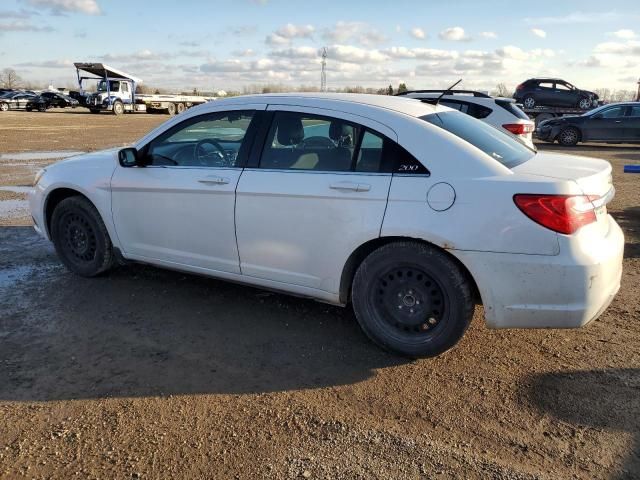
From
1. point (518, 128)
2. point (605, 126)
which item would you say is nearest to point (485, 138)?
point (518, 128)

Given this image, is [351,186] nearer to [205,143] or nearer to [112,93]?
[205,143]

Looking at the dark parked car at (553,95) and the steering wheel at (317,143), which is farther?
the dark parked car at (553,95)

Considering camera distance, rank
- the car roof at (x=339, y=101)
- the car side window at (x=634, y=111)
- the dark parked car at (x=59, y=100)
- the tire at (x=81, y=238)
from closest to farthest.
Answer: the car roof at (x=339, y=101) < the tire at (x=81, y=238) < the car side window at (x=634, y=111) < the dark parked car at (x=59, y=100)

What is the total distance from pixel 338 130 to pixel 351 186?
0.46m

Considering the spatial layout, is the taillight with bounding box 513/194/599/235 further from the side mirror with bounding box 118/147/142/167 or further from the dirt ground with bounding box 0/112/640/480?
the side mirror with bounding box 118/147/142/167

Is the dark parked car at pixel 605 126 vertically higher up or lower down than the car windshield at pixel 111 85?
lower down

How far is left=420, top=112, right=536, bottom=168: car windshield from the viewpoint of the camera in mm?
3539

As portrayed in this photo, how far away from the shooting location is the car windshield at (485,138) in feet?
11.6

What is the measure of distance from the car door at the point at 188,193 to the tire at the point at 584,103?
85.9 feet

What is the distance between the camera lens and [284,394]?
3.18 m

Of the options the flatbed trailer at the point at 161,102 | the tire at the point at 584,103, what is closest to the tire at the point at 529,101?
the tire at the point at 584,103

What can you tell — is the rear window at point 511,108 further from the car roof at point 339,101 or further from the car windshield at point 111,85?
the car windshield at point 111,85

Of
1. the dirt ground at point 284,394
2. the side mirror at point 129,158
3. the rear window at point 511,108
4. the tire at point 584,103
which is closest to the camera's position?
the dirt ground at point 284,394

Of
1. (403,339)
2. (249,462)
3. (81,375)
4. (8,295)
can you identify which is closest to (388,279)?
(403,339)
